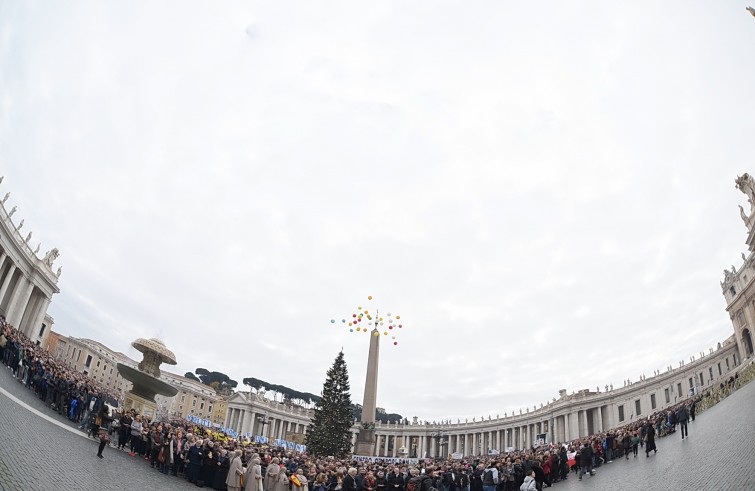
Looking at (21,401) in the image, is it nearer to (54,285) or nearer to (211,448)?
(211,448)

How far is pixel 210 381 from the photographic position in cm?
14575

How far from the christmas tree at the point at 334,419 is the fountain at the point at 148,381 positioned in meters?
22.7

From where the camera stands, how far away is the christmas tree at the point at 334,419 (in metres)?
44.7

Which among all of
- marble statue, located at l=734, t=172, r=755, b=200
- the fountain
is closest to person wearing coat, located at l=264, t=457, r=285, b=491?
the fountain

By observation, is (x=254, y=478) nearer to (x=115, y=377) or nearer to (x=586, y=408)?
(x=586, y=408)

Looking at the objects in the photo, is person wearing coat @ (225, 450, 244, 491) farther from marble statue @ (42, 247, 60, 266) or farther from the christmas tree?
marble statue @ (42, 247, 60, 266)

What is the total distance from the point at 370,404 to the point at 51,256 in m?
45.6

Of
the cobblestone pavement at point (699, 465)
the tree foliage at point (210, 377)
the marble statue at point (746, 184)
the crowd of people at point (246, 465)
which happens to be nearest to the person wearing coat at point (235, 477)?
the crowd of people at point (246, 465)

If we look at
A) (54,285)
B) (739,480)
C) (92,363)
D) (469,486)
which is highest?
(54,285)

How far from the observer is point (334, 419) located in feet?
152

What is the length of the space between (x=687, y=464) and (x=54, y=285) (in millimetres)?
67781

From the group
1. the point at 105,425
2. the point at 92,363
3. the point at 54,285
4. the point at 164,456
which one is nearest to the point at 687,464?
the point at 164,456

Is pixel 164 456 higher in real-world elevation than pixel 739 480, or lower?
lower

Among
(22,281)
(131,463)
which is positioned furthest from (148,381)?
(22,281)
